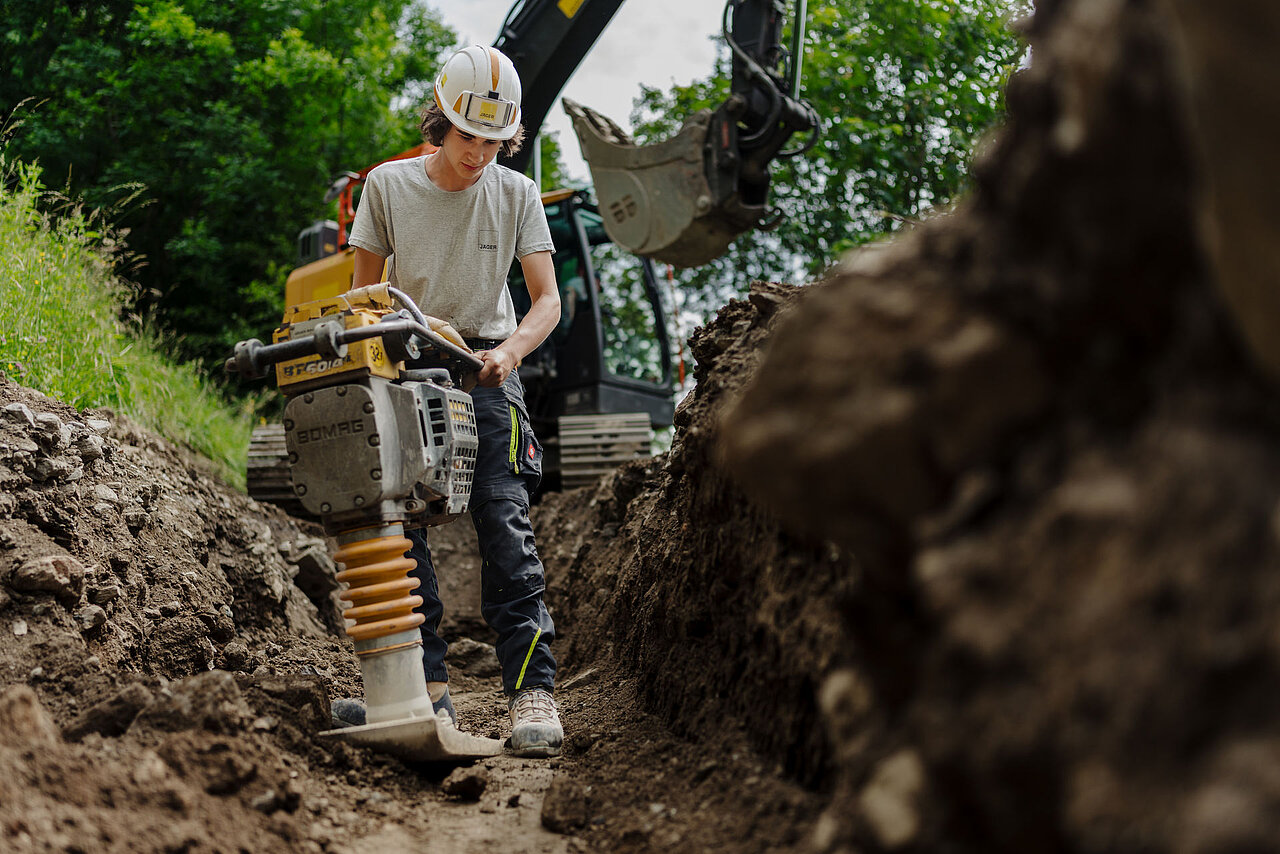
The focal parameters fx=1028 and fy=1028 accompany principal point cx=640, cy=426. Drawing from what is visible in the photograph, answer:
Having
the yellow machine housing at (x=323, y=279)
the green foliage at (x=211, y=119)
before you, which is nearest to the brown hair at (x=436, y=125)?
the yellow machine housing at (x=323, y=279)

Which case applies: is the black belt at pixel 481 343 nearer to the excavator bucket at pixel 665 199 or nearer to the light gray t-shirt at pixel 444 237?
the light gray t-shirt at pixel 444 237

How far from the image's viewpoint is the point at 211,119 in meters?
11.3

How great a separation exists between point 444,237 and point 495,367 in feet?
1.78

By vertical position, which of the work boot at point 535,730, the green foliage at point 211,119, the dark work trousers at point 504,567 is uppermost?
the green foliage at point 211,119

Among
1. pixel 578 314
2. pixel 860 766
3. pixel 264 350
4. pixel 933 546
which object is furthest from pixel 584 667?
pixel 578 314

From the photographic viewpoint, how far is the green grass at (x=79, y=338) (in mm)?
4914

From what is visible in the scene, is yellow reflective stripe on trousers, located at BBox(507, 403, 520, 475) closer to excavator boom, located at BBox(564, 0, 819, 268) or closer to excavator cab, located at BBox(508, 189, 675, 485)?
excavator boom, located at BBox(564, 0, 819, 268)

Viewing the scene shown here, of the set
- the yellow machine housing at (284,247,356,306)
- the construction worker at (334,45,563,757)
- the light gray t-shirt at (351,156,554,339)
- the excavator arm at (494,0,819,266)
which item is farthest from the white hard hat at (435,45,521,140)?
the yellow machine housing at (284,247,356,306)

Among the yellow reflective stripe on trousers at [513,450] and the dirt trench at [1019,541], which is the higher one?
the yellow reflective stripe on trousers at [513,450]

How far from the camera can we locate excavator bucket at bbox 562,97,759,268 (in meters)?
5.84

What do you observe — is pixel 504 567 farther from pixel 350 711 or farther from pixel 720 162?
pixel 720 162

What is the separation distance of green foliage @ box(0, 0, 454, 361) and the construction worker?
4917 mm

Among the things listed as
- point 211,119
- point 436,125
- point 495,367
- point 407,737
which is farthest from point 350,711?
point 211,119

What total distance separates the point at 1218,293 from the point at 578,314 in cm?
718
